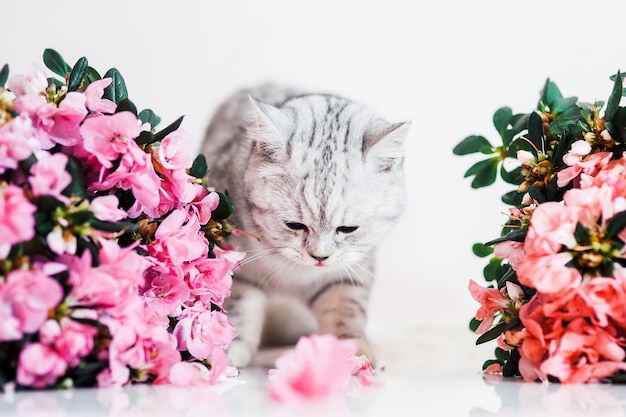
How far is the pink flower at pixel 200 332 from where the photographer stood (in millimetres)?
1061

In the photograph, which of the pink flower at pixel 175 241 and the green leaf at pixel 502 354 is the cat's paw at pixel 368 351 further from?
the pink flower at pixel 175 241

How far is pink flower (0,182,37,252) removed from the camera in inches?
30.5

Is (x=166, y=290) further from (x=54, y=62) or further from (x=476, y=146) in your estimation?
(x=476, y=146)

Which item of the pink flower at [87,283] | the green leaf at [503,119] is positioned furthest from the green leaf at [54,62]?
the green leaf at [503,119]

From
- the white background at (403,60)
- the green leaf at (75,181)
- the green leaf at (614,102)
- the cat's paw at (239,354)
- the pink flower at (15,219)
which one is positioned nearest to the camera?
the pink flower at (15,219)

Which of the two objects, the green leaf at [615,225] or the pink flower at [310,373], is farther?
the green leaf at [615,225]

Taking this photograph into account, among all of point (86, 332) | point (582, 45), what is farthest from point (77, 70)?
point (582, 45)

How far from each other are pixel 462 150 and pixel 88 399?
0.88 m

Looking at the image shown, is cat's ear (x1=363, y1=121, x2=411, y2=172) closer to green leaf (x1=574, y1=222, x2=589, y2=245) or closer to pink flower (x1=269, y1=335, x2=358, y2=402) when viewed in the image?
green leaf (x1=574, y1=222, x2=589, y2=245)

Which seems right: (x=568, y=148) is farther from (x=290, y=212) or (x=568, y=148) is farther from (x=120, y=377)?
(x=120, y=377)

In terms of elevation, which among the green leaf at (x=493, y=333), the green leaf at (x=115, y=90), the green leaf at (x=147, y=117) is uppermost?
the green leaf at (x=115, y=90)

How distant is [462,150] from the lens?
1402mm

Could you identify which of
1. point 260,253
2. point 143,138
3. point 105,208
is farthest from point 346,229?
point 105,208

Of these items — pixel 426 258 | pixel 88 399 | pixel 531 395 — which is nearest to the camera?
pixel 88 399
